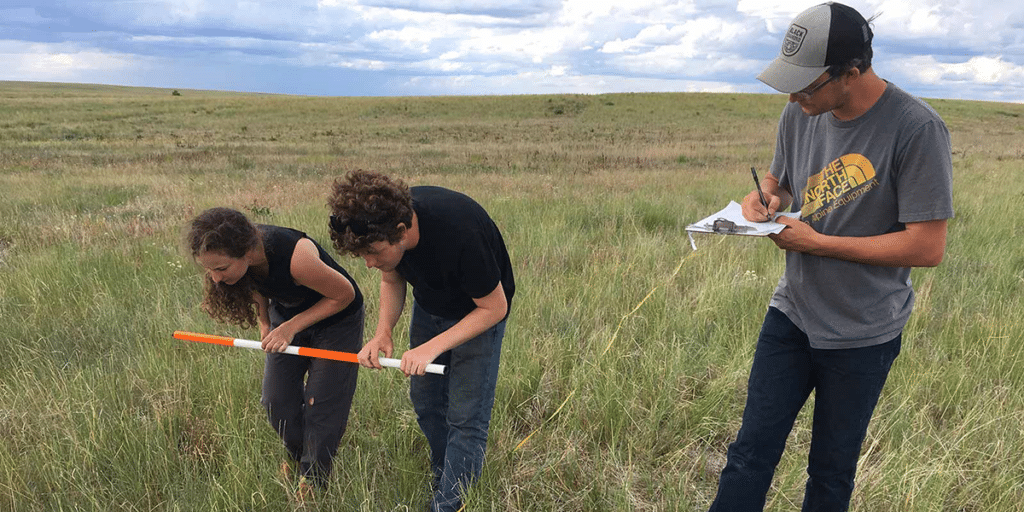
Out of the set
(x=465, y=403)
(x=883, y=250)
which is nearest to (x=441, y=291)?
(x=465, y=403)

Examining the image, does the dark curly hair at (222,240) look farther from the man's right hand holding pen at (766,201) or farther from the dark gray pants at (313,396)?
the man's right hand holding pen at (766,201)

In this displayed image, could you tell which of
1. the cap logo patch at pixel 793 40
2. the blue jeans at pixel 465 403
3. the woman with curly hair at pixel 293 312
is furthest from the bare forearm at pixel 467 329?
the cap logo patch at pixel 793 40

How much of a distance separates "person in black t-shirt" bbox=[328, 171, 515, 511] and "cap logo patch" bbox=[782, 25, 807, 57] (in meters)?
1.10

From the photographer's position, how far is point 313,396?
250 cm

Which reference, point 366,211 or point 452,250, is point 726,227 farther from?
point 366,211

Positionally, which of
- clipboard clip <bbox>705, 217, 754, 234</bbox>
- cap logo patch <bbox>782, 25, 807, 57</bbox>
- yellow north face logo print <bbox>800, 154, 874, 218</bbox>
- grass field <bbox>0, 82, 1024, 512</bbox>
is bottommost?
grass field <bbox>0, 82, 1024, 512</bbox>

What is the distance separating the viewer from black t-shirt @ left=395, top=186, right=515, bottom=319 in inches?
79.1

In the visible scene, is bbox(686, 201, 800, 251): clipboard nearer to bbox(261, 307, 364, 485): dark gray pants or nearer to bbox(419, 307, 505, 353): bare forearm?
bbox(419, 307, 505, 353): bare forearm

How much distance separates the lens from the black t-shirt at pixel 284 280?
7.89 ft

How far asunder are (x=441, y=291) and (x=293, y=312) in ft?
2.76


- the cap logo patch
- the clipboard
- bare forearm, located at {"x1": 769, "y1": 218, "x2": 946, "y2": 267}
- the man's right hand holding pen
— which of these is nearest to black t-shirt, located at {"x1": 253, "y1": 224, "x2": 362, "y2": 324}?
the clipboard

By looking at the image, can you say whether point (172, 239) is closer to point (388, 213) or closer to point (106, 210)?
point (106, 210)

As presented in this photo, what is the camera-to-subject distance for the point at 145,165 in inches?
559

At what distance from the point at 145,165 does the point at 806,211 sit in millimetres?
15916
